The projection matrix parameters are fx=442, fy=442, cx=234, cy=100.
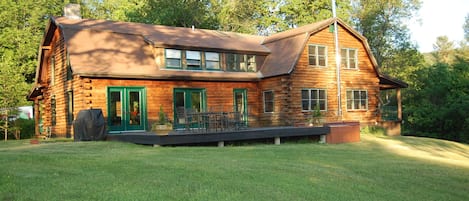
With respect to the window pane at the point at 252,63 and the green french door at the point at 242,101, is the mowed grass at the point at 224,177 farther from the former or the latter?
the window pane at the point at 252,63

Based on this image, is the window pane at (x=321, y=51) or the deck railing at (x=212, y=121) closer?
the deck railing at (x=212, y=121)

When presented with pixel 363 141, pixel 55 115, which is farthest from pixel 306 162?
pixel 55 115

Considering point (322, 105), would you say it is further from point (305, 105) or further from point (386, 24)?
point (386, 24)

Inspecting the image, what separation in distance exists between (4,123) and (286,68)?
1616 cm

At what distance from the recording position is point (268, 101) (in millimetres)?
22297

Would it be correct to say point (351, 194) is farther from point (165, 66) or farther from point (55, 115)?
point (55, 115)

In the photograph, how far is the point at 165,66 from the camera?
64.4 feet

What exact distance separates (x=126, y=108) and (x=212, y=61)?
5.03m

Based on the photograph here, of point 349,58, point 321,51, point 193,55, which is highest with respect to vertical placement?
point 321,51

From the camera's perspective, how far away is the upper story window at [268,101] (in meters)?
22.0

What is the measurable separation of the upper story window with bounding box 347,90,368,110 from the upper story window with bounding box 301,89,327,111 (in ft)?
6.43

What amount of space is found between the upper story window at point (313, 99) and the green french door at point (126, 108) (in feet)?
26.4

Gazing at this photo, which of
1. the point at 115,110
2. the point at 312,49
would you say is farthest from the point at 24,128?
the point at 312,49

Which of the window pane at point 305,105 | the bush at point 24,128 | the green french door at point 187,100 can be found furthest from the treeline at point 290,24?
the green french door at point 187,100
